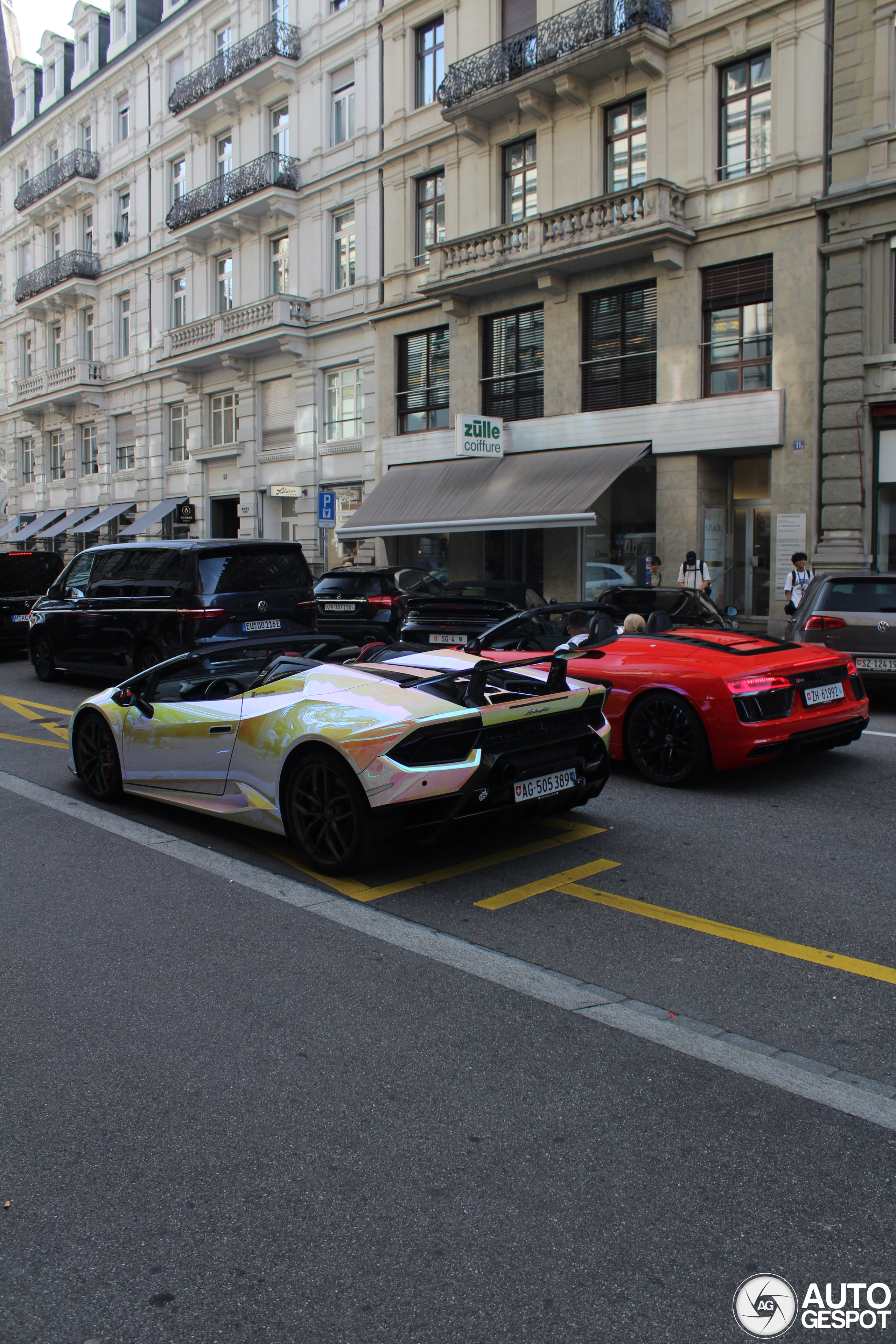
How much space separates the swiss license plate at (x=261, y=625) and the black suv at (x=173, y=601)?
0.01m

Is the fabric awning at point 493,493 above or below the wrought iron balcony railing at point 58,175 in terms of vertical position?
below

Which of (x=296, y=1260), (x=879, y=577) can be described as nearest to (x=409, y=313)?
(x=879, y=577)

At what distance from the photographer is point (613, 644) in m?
8.28

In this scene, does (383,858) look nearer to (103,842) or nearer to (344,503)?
(103,842)

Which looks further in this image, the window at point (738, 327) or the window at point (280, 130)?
the window at point (280, 130)

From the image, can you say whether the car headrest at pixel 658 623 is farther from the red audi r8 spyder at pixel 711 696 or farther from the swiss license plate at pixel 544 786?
the swiss license plate at pixel 544 786

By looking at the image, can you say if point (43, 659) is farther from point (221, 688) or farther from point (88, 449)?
point (88, 449)

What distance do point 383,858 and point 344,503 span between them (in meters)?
22.2

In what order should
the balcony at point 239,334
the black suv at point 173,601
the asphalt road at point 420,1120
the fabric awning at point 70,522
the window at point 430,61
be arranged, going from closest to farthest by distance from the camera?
the asphalt road at point 420,1120 → the black suv at point 173,601 → the window at point 430,61 → the balcony at point 239,334 → the fabric awning at point 70,522

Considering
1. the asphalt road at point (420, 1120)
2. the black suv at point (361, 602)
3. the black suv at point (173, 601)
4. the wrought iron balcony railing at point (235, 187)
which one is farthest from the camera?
the wrought iron balcony railing at point (235, 187)

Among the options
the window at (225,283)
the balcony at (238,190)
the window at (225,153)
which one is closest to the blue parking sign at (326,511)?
the balcony at (238,190)

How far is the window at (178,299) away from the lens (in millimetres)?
34062

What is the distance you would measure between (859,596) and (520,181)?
16106 mm

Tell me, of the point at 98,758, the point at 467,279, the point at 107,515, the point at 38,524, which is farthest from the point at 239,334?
the point at 98,758
